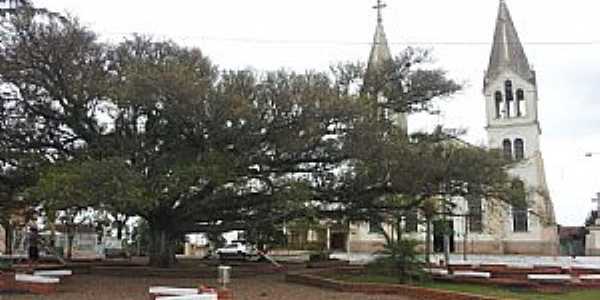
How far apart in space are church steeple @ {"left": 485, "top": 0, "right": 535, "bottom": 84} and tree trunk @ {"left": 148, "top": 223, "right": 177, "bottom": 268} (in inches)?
1423

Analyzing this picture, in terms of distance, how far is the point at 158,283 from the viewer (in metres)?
20.0

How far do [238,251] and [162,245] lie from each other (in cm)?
1352

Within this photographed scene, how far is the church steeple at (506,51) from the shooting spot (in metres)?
Answer: 55.7

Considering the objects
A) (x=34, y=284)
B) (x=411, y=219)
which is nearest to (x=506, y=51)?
(x=411, y=219)

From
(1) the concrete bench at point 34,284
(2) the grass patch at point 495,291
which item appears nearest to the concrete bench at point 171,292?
(1) the concrete bench at point 34,284

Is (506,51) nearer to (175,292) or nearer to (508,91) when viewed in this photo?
(508,91)

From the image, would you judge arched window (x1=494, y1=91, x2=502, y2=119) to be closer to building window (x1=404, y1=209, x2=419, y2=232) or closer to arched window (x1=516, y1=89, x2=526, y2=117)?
arched window (x1=516, y1=89, x2=526, y2=117)

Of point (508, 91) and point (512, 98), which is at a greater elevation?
point (508, 91)

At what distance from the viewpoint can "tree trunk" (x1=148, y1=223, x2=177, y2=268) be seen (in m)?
25.2

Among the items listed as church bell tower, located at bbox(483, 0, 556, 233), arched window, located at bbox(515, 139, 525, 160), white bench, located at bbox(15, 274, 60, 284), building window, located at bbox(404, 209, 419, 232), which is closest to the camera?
white bench, located at bbox(15, 274, 60, 284)

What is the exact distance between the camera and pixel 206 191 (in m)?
23.2

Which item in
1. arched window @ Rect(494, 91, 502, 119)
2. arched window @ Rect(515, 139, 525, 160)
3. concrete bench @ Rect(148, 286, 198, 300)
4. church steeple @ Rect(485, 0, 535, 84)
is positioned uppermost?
church steeple @ Rect(485, 0, 535, 84)

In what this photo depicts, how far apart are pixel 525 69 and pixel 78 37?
40.9 meters

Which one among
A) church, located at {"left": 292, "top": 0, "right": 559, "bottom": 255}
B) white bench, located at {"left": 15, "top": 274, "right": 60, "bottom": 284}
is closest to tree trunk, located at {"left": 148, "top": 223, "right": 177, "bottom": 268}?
white bench, located at {"left": 15, "top": 274, "right": 60, "bottom": 284}
